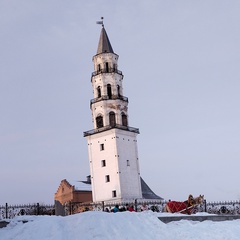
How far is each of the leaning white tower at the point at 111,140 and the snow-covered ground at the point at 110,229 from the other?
32631 mm

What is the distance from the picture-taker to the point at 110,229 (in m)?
19.3

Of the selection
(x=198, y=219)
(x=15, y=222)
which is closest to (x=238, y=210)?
(x=198, y=219)

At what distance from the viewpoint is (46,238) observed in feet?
59.1

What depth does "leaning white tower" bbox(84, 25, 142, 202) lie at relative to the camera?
55375 millimetres

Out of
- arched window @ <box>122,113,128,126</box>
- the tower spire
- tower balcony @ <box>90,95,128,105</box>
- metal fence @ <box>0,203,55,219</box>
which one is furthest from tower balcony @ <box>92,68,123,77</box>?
metal fence @ <box>0,203,55,219</box>

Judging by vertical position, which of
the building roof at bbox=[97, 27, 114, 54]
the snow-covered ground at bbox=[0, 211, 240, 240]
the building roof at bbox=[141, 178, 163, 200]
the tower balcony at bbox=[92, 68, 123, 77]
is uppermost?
the building roof at bbox=[97, 27, 114, 54]

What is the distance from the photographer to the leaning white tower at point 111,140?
55.4 metres

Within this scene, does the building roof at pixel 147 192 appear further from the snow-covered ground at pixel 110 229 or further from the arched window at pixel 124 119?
the snow-covered ground at pixel 110 229

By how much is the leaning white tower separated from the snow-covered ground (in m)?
32.6

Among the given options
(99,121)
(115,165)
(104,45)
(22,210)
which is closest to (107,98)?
(99,121)

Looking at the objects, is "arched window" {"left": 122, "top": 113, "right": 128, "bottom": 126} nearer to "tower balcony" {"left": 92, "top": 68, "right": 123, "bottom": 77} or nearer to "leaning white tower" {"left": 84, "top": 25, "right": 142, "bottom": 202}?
"leaning white tower" {"left": 84, "top": 25, "right": 142, "bottom": 202}

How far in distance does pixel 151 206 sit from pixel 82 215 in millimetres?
20882

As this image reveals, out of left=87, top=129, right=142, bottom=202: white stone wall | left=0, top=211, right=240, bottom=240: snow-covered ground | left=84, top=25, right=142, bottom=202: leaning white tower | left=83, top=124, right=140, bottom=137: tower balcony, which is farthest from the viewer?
left=83, top=124, right=140, bottom=137: tower balcony

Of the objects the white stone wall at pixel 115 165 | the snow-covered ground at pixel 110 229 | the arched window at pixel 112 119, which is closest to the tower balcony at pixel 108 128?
the white stone wall at pixel 115 165
